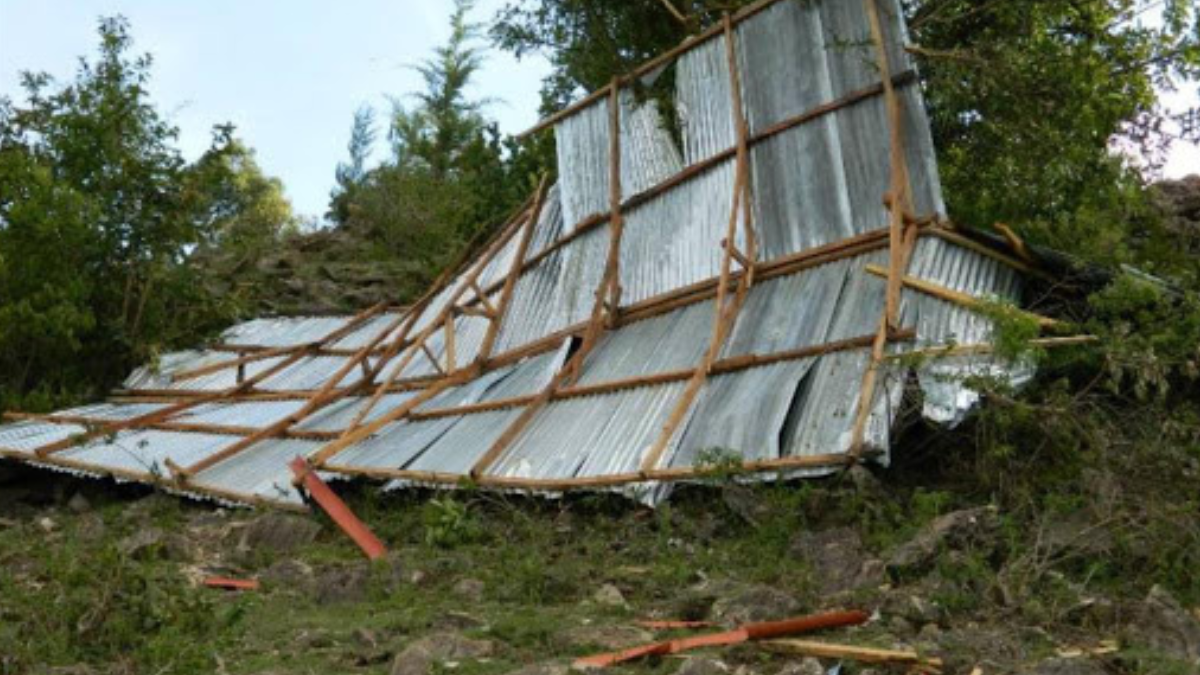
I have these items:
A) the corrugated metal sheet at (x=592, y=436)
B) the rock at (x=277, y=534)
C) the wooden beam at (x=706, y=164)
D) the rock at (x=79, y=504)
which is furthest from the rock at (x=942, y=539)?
the rock at (x=79, y=504)

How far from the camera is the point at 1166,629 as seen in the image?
5.79 metres

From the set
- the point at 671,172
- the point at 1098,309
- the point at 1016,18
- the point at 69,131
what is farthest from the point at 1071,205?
the point at 69,131

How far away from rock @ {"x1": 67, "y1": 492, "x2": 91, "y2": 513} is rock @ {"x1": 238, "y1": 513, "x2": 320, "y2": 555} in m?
2.49

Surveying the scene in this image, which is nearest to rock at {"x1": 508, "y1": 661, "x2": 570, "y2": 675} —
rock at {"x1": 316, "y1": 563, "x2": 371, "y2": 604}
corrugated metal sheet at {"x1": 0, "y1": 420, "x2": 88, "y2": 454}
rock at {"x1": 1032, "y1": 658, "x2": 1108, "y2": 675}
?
rock at {"x1": 1032, "y1": 658, "x2": 1108, "y2": 675}

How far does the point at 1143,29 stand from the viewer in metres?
12.7

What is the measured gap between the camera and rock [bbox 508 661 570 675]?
18.9 ft

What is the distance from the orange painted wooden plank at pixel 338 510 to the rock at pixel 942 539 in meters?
2.80

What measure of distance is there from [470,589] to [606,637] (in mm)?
1293

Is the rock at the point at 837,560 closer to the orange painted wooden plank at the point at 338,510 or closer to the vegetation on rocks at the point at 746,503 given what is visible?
the vegetation on rocks at the point at 746,503

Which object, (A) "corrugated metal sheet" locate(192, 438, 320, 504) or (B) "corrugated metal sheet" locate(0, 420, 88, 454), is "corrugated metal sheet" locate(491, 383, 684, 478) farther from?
(B) "corrugated metal sheet" locate(0, 420, 88, 454)

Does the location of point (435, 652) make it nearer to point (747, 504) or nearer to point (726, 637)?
point (726, 637)

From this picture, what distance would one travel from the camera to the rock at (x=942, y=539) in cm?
679

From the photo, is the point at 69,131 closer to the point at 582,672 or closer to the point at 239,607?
the point at 239,607

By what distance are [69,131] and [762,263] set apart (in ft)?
24.2
